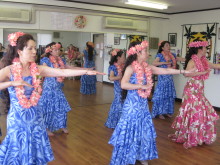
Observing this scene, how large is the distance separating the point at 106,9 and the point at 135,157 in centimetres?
441

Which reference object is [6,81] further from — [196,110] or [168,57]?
[168,57]

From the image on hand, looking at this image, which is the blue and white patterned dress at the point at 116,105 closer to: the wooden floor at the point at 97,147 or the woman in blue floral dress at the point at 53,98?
the wooden floor at the point at 97,147

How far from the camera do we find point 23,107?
250 cm

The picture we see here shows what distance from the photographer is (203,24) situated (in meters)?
6.96

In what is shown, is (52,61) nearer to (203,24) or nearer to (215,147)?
(215,147)

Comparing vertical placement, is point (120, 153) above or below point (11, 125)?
below

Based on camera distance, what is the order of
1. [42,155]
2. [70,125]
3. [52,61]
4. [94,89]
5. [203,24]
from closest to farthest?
[42,155], [52,61], [70,125], [203,24], [94,89]

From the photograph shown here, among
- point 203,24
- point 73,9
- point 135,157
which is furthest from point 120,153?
point 203,24

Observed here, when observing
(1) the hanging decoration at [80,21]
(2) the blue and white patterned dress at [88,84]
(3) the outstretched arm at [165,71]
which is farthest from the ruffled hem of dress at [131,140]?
(2) the blue and white patterned dress at [88,84]

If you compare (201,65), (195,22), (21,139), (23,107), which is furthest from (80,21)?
(21,139)

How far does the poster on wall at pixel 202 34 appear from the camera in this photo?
6770mm

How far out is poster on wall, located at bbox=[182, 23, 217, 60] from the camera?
22.2ft

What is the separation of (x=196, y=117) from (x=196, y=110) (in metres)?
0.11

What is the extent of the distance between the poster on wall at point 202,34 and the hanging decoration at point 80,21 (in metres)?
2.96
